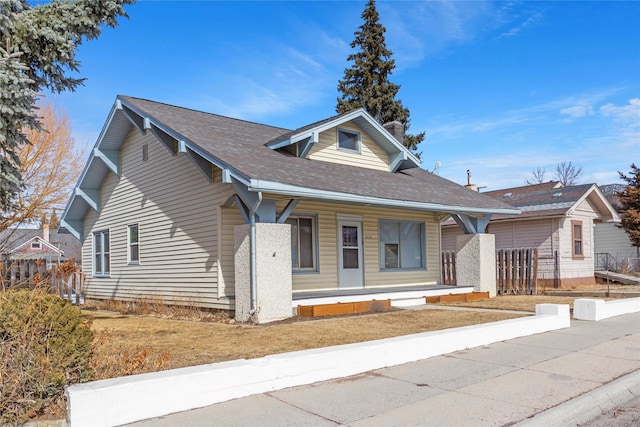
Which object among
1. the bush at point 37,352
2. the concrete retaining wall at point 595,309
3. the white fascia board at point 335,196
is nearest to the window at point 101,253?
the white fascia board at point 335,196

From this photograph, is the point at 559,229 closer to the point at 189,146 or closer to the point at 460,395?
the point at 189,146

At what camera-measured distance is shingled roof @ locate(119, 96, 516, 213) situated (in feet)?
38.5

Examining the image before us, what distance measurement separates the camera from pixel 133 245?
16.6 meters

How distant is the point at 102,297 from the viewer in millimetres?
18000

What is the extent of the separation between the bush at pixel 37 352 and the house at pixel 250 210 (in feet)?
17.4

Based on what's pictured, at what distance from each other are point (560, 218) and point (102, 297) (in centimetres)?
1771

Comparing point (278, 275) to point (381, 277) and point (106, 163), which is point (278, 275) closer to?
point (381, 277)

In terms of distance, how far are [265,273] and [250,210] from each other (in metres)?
1.35

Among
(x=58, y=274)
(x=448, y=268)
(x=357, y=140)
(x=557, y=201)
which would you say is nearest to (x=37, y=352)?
(x=357, y=140)

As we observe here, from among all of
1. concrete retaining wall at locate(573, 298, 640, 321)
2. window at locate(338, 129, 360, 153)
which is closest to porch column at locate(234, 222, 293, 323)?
window at locate(338, 129, 360, 153)

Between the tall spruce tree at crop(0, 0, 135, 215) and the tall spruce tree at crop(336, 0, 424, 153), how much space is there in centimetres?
2401

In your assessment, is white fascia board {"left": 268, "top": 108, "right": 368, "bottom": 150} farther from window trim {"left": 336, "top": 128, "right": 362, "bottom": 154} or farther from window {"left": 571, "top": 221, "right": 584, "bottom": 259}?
window {"left": 571, "top": 221, "right": 584, "bottom": 259}

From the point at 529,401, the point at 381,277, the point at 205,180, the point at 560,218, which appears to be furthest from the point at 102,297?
the point at 560,218

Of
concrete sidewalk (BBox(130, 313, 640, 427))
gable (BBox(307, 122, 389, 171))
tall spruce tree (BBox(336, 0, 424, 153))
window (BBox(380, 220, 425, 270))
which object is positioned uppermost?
tall spruce tree (BBox(336, 0, 424, 153))
